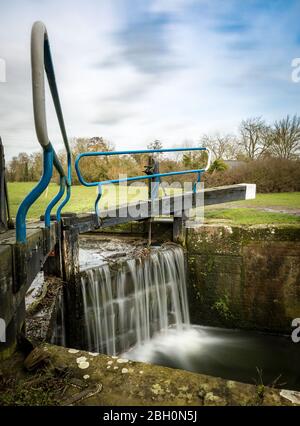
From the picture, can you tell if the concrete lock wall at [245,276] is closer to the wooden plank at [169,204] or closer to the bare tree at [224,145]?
the wooden plank at [169,204]

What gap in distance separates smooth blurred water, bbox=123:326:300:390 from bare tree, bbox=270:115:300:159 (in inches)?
724

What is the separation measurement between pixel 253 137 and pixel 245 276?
22621mm

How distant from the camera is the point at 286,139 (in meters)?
22.3

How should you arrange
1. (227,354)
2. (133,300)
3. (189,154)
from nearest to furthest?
(133,300) < (227,354) < (189,154)

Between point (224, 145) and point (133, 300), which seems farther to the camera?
point (224, 145)

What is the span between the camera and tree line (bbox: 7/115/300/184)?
43.3ft

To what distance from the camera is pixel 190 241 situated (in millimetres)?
6707

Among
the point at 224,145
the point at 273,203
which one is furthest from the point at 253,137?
the point at 273,203

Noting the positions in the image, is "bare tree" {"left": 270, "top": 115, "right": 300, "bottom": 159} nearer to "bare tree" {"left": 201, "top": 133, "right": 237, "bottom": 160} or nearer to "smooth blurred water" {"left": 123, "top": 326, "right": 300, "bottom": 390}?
"bare tree" {"left": 201, "top": 133, "right": 237, "bottom": 160}

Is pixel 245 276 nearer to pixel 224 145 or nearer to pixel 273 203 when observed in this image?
pixel 273 203

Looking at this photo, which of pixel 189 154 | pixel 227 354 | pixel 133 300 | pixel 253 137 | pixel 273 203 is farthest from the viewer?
pixel 253 137

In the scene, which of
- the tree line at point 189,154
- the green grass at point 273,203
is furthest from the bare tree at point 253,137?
the green grass at point 273,203

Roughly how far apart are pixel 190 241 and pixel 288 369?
3.22 metres
